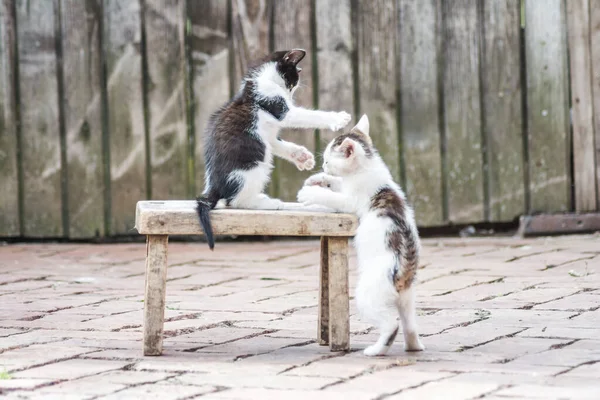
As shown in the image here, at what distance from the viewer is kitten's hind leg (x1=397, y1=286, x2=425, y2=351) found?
130 inches

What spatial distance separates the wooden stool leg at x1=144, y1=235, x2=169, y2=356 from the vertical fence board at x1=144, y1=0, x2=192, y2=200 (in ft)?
9.64

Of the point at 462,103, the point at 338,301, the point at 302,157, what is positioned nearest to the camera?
the point at 338,301

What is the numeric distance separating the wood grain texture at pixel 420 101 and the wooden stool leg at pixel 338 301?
293cm

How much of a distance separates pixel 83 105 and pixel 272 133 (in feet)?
9.33

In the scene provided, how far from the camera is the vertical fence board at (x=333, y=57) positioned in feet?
20.2

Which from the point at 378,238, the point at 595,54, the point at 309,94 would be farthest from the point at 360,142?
the point at 595,54

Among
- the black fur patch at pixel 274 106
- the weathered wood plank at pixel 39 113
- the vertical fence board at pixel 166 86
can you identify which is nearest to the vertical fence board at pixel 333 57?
the vertical fence board at pixel 166 86

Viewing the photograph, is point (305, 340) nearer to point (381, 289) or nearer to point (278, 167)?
point (381, 289)

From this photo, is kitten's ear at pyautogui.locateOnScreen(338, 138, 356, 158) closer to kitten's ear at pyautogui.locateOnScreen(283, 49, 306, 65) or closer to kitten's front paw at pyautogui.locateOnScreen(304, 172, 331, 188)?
kitten's front paw at pyautogui.locateOnScreen(304, 172, 331, 188)

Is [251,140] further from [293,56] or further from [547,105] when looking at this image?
[547,105]

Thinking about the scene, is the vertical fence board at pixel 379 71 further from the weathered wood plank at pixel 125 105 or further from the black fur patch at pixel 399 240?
the black fur patch at pixel 399 240

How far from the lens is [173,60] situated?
243 inches

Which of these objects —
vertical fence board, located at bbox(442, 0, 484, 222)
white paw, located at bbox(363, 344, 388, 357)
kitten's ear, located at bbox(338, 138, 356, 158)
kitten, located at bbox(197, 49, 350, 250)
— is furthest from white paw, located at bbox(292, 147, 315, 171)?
vertical fence board, located at bbox(442, 0, 484, 222)

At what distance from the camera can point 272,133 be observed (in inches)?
143
